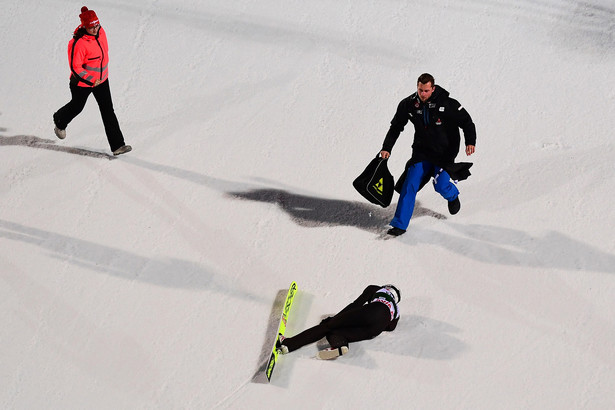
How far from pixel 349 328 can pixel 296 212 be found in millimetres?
1227

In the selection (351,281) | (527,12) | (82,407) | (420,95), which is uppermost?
(527,12)

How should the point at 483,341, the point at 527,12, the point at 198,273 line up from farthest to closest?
1. the point at 527,12
2. the point at 198,273
3. the point at 483,341

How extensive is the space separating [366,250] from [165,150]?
195cm

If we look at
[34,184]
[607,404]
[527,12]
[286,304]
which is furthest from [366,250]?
[527,12]

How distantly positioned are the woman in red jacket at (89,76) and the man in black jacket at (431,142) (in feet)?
7.31

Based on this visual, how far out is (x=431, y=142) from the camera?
550 cm

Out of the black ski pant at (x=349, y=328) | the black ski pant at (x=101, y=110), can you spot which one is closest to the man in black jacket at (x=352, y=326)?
the black ski pant at (x=349, y=328)

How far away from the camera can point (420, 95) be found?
5.28m

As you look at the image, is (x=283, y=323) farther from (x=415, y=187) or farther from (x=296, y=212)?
(x=415, y=187)

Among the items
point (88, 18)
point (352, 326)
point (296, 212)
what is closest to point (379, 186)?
point (296, 212)

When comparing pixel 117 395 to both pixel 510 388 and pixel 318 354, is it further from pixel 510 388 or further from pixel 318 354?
pixel 510 388

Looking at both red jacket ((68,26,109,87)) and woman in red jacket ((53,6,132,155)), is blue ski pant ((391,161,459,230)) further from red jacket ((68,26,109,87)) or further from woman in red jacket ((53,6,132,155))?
red jacket ((68,26,109,87))

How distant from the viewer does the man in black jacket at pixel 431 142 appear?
211 inches

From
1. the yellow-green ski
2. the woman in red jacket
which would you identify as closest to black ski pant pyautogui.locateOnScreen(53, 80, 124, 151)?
the woman in red jacket
